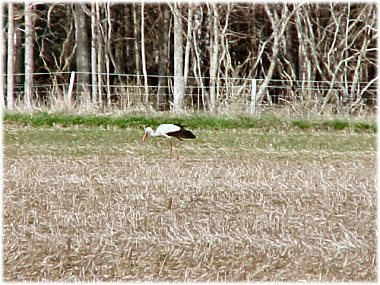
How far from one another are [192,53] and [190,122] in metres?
4.93

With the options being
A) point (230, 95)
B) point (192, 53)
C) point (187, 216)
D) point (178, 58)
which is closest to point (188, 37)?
point (192, 53)

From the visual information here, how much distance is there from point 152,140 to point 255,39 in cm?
737

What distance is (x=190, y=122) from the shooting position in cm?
1027

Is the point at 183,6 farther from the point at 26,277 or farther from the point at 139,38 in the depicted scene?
the point at 26,277

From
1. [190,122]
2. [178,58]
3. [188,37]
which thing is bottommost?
[190,122]

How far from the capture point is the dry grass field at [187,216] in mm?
4523

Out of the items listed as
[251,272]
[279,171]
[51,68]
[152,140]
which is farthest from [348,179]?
[51,68]

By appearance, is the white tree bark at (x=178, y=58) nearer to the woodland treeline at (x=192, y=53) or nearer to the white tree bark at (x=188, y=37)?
the woodland treeline at (x=192, y=53)

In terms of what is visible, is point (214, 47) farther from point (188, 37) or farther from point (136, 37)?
point (136, 37)

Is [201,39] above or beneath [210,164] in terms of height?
above

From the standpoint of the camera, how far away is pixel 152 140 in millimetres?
8711

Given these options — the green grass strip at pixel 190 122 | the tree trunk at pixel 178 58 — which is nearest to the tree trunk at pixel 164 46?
the tree trunk at pixel 178 58

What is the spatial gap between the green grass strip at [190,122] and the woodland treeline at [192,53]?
85cm

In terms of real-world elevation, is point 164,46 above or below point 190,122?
above
